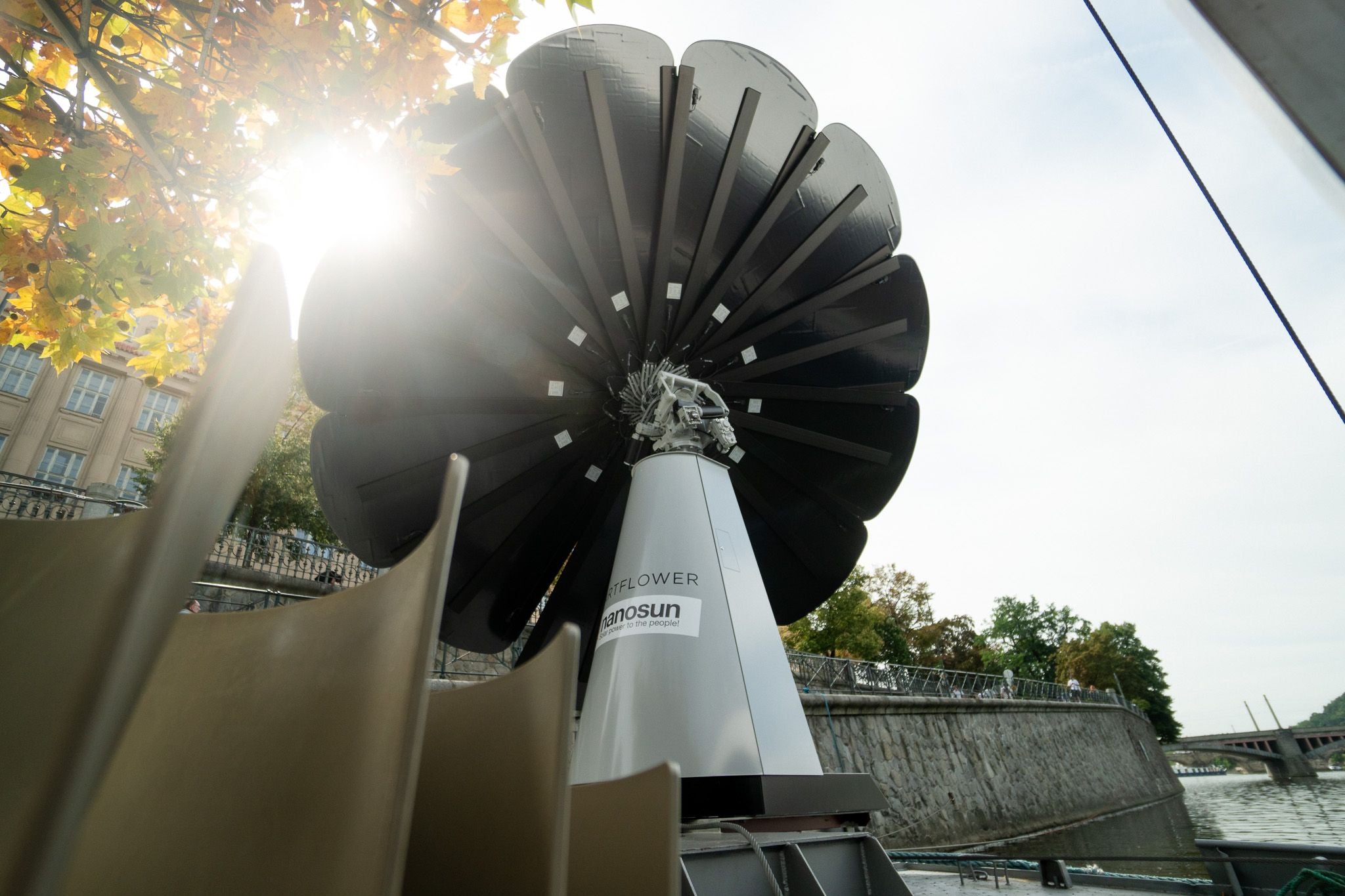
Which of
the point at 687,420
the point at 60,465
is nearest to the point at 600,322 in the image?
the point at 687,420

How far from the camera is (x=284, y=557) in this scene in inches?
758

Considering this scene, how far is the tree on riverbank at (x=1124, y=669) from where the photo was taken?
62750 millimetres

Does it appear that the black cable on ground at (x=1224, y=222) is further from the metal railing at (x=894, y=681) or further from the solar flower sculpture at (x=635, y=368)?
the metal railing at (x=894, y=681)

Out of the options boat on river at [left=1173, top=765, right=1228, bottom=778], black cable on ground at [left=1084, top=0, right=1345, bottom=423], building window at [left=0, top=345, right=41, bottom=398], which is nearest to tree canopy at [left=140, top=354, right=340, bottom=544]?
building window at [left=0, top=345, right=41, bottom=398]

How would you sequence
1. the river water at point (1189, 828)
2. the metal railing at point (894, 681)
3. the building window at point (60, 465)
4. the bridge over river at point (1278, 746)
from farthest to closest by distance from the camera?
the bridge over river at point (1278, 746) < the building window at point (60, 465) < the metal railing at point (894, 681) < the river water at point (1189, 828)

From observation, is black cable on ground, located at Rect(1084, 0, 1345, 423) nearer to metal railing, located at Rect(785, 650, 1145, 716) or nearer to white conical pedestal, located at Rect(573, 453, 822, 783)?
white conical pedestal, located at Rect(573, 453, 822, 783)

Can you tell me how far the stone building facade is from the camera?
26.9m

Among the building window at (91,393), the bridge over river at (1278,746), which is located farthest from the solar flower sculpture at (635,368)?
the bridge over river at (1278,746)

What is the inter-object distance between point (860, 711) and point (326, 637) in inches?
810

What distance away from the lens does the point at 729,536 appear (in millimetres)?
4961

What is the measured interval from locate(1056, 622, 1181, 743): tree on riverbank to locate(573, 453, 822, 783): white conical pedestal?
69.9 metres

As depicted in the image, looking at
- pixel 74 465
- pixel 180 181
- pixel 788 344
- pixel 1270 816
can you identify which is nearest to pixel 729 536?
pixel 788 344

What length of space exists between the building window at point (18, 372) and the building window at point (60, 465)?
97.3 inches

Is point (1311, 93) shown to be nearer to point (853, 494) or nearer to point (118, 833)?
point (118, 833)
